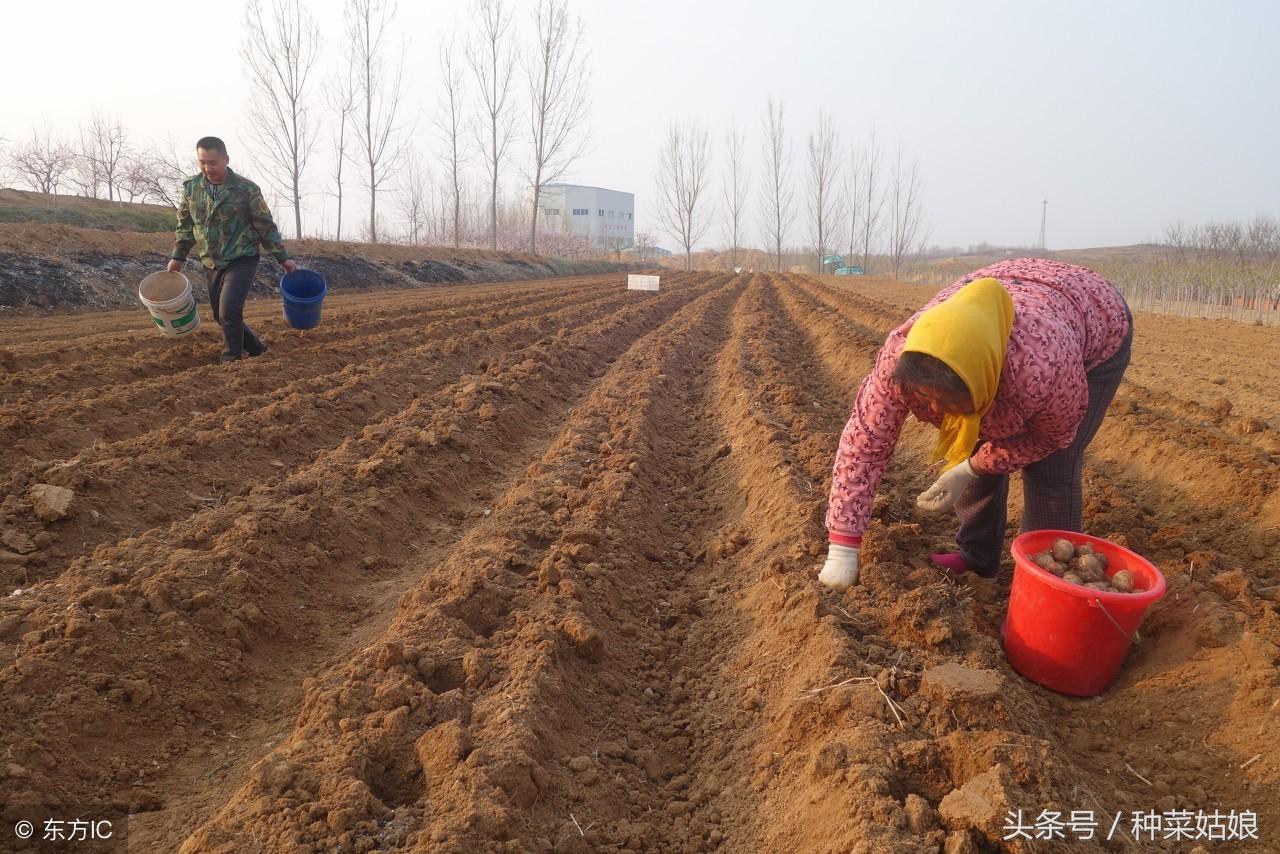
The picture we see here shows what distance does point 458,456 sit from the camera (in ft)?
15.8

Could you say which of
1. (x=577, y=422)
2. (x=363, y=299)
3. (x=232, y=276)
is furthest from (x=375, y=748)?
(x=363, y=299)

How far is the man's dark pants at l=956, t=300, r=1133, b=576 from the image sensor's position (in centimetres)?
293

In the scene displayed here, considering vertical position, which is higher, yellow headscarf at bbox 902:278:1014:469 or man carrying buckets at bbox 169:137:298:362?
man carrying buckets at bbox 169:137:298:362

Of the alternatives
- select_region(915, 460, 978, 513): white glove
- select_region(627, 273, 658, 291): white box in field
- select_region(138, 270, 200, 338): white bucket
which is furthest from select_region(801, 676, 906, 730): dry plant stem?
select_region(627, 273, 658, 291): white box in field

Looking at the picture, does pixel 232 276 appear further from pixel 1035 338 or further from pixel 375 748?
pixel 1035 338

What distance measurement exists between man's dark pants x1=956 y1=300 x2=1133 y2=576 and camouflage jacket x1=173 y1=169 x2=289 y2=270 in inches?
225

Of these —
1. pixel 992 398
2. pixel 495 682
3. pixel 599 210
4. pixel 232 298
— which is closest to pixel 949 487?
pixel 992 398

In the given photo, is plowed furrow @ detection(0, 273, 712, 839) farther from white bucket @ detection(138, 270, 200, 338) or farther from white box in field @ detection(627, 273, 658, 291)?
white box in field @ detection(627, 273, 658, 291)

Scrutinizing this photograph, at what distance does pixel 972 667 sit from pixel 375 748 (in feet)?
6.15

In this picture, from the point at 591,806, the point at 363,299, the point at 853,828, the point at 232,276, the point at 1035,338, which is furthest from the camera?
the point at 363,299

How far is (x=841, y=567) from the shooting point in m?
2.91

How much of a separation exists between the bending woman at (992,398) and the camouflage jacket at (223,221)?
5435 millimetres

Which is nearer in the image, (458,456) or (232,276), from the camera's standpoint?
(458,456)

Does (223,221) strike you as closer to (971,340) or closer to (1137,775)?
(971,340)
